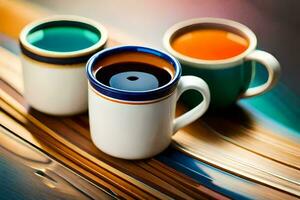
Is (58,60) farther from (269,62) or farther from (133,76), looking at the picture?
(269,62)

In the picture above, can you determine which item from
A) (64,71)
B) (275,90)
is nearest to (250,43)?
(275,90)

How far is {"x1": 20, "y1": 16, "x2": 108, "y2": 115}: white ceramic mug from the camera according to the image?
1.61ft

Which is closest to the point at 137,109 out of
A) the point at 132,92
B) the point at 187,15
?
the point at 132,92

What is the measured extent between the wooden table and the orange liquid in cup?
0.05m

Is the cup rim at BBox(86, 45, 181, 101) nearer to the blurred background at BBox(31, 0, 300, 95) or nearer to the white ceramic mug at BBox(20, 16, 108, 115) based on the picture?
the white ceramic mug at BBox(20, 16, 108, 115)

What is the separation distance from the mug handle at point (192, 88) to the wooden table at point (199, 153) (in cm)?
2

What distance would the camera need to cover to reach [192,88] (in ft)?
1.56

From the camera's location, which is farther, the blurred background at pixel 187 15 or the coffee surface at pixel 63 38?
the blurred background at pixel 187 15

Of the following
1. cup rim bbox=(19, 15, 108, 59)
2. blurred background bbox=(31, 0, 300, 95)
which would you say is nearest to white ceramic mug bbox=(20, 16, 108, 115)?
cup rim bbox=(19, 15, 108, 59)

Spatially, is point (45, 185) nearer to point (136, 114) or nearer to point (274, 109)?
point (136, 114)

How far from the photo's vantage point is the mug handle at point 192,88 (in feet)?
1.55

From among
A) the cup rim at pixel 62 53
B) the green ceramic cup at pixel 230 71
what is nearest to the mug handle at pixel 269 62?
the green ceramic cup at pixel 230 71

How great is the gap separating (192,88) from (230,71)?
0.05m

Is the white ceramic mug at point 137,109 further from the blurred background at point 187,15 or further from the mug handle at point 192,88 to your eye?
the blurred background at point 187,15
